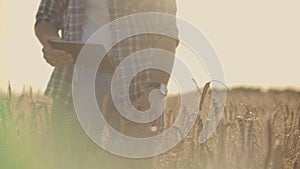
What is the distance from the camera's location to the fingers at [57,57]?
14.7 ft

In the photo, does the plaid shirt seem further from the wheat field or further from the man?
the wheat field

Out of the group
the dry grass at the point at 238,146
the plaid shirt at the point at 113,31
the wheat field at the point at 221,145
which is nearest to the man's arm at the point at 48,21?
the plaid shirt at the point at 113,31

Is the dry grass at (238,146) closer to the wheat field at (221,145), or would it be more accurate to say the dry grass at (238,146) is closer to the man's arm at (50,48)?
the wheat field at (221,145)

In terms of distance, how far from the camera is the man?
14.9 feet

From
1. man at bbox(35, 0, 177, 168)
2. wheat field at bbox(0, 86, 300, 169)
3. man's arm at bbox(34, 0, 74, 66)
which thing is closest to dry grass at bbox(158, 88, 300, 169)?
wheat field at bbox(0, 86, 300, 169)

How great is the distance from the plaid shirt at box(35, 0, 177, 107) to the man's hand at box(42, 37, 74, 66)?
0.16 metres

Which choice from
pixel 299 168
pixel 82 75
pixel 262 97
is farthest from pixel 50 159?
pixel 262 97

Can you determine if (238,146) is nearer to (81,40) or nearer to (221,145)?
(221,145)

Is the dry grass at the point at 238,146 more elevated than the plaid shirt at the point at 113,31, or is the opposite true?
the plaid shirt at the point at 113,31

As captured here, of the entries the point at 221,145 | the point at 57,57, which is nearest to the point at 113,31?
the point at 57,57

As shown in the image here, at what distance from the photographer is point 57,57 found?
449 centimetres

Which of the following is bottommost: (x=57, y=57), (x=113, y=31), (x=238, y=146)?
(x=238, y=146)

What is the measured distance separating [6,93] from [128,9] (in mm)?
1340

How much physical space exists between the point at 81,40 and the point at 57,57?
0.60 feet
